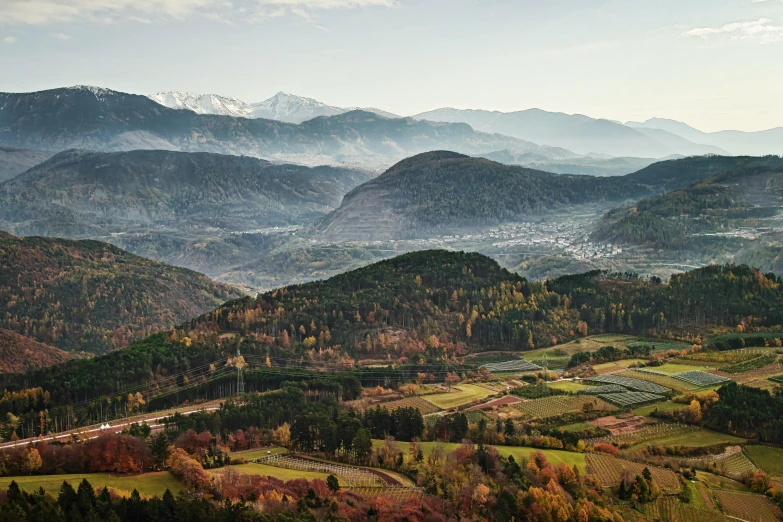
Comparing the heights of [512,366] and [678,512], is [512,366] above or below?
above

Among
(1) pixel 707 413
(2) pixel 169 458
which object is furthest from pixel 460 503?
(1) pixel 707 413

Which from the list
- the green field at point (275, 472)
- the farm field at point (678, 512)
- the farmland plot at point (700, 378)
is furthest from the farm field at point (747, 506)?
the green field at point (275, 472)

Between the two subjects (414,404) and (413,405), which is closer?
(413,405)

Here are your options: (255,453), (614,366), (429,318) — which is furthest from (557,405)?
(429,318)

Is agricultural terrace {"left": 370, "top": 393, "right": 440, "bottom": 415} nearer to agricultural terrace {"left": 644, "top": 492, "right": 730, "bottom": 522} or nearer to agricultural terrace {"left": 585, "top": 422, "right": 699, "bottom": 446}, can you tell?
agricultural terrace {"left": 585, "top": 422, "right": 699, "bottom": 446}

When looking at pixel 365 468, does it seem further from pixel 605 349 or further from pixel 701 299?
pixel 701 299

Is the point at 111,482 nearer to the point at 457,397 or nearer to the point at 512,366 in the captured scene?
the point at 457,397

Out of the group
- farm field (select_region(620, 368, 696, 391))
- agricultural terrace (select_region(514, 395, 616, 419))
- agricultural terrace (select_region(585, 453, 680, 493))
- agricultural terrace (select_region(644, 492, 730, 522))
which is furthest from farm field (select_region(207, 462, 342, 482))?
farm field (select_region(620, 368, 696, 391))
